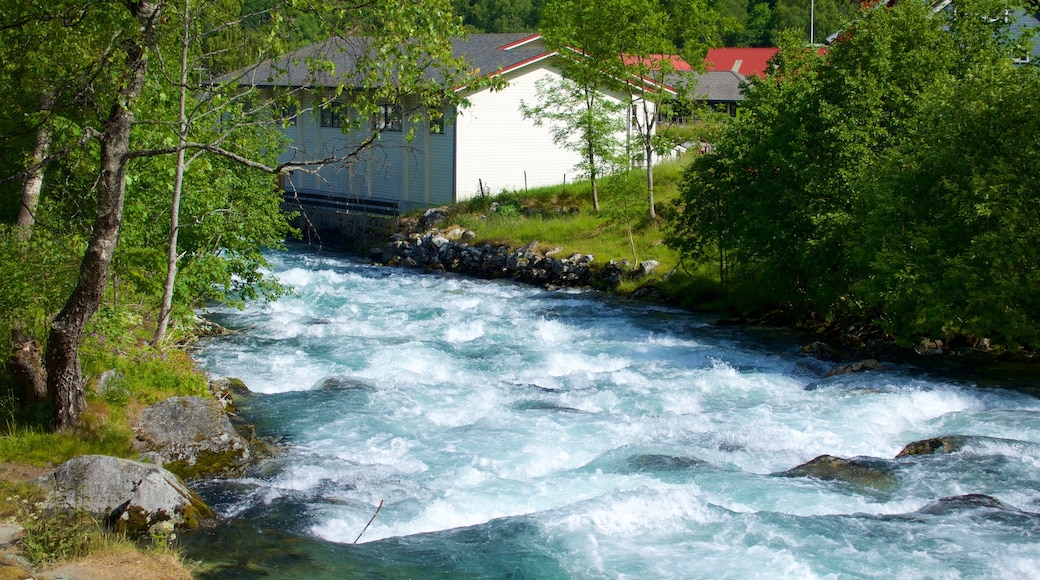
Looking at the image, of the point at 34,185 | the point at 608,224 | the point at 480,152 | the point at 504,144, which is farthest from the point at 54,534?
the point at 504,144

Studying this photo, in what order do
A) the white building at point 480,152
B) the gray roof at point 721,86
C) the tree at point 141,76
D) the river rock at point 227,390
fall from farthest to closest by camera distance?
1. the gray roof at point 721,86
2. the white building at point 480,152
3. the river rock at point 227,390
4. the tree at point 141,76

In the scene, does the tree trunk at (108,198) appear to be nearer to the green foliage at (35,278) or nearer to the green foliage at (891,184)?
the green foliage at (35,278)

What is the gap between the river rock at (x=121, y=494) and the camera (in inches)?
349

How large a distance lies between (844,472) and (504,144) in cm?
2466

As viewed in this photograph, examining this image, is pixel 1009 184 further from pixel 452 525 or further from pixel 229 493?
pixel 229 493

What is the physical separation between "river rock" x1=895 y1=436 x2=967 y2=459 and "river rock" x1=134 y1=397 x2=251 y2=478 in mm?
8006

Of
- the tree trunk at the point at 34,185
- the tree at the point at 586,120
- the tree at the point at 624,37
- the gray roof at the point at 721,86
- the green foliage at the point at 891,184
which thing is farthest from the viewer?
the gray roof at the point at 721,86

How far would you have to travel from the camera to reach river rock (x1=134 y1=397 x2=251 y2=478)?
11.2 m

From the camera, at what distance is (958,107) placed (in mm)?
15961

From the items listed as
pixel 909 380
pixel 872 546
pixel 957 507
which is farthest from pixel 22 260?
pixel 909 380

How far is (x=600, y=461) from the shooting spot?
12102 mm

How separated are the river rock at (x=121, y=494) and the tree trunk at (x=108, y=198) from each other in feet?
4.98

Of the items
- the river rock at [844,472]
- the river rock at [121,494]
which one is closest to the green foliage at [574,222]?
the river rock at [844,472]

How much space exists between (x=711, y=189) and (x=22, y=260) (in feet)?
49.5
